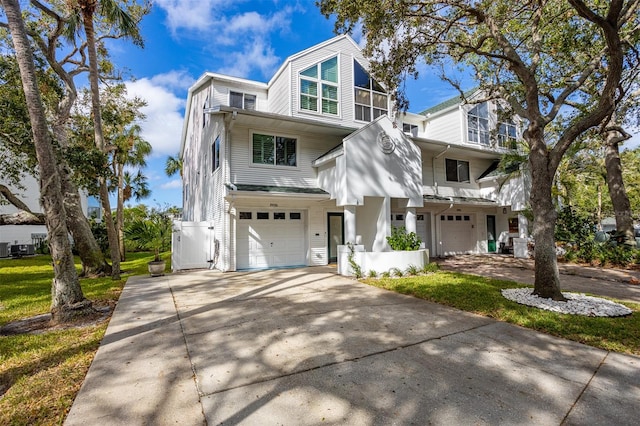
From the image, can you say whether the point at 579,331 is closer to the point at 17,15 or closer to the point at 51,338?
the point at 51,338

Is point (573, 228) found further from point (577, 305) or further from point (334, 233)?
point (334, 233)

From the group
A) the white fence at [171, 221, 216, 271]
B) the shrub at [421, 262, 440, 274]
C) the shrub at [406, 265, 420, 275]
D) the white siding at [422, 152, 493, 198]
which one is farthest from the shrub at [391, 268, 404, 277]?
the white fence at [171, 221, 216, 271]

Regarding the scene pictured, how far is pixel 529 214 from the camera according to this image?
14445mm

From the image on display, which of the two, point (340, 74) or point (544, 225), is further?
point (340, 74)

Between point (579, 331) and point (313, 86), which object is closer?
point (579, 331)

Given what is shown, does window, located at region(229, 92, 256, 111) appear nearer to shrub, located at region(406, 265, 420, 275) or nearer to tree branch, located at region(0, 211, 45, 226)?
tree branch, located at region(0, 211, 45, 226)

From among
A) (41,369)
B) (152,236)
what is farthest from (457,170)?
(41,369)

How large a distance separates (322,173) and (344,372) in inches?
382

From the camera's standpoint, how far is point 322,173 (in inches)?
491

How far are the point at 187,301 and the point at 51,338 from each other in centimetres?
247

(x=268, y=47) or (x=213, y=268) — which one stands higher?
(x=268, y=47)

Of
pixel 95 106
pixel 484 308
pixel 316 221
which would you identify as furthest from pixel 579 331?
pixel 95 106

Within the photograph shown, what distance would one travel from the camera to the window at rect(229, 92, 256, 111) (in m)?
15.3

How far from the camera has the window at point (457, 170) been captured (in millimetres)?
16125
